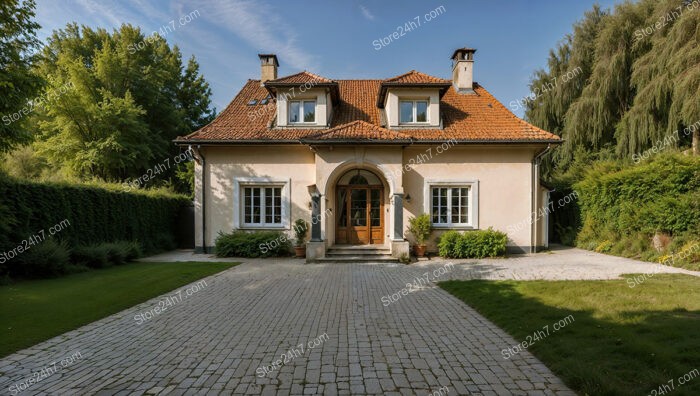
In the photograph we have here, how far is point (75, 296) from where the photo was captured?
6.47 meters

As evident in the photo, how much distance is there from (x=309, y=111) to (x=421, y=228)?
22.4 feet

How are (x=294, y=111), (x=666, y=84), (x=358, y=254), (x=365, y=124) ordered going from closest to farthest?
(x=358, y=254)
(x=365, y=124)
(x=294, y=111)
(x=666, y=84)

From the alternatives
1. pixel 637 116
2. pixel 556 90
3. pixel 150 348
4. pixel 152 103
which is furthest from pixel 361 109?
pixel 152 103

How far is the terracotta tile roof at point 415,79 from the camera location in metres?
13.0

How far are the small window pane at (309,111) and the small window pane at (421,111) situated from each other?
14.6 ft

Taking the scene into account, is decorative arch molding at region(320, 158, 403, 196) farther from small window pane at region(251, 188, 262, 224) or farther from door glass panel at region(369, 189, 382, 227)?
small window pane at region(251, 188, 262, 224)

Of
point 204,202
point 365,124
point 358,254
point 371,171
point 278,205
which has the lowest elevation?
point 358,254

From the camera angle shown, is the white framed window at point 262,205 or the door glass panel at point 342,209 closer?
the white framed window at point 262,205

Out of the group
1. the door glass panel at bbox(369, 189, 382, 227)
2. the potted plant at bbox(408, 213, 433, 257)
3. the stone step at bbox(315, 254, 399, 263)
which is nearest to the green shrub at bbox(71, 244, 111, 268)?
the stone step at bbox(315, 254, 399, 263)

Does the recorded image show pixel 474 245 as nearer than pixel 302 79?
Yes

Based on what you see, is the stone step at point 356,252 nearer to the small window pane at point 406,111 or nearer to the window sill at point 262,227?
the window sill at point 262,227

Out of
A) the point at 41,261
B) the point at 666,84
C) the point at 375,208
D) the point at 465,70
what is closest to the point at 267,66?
the point at 375,208

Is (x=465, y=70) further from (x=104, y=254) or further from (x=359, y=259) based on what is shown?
(x=104, y=254)

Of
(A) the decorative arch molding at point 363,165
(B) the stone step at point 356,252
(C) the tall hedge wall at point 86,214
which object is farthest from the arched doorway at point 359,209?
(C) the tall hedge wall at point 86,214
